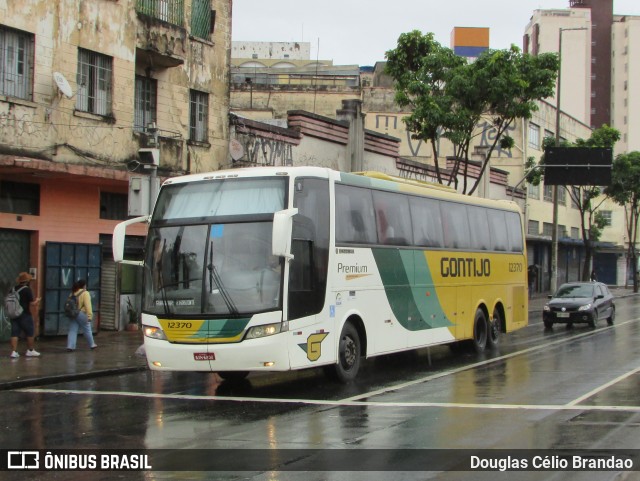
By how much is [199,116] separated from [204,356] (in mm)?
14629

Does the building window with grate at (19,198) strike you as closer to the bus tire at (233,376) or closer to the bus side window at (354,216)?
the bus tire at (233,376)

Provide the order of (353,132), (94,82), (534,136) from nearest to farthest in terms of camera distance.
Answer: (94,82), (353,132), (534,136)

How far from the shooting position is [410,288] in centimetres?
1688

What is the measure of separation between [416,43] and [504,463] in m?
21.1

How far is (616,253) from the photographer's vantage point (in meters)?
75.9

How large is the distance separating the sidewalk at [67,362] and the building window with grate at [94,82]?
232 inches

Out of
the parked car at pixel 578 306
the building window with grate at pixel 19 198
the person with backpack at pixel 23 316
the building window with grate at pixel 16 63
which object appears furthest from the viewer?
the parked car at pixel 578 306

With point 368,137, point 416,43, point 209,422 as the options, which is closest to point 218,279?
point 209,422

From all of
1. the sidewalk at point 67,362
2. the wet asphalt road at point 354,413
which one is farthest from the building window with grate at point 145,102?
the wet asphalt road at point 354,413

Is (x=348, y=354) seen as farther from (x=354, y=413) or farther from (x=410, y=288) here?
(x=354, y=413)

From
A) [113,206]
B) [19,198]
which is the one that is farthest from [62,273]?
[113,206]

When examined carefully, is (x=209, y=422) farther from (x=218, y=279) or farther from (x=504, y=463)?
(x=504, y=463)

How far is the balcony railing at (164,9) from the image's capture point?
23.8 metres

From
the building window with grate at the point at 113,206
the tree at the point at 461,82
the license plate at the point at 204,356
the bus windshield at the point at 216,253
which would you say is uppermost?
the tree at the point at 461,82
